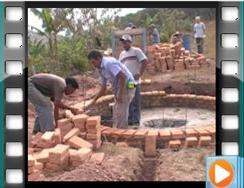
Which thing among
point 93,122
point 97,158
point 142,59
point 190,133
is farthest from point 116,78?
point 190,133

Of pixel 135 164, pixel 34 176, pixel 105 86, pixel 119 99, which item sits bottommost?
pixel 34 176

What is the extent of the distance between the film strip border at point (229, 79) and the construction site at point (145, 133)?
111 millimetres

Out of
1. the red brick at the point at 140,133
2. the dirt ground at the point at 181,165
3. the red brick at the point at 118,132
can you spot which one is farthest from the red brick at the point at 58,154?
the dirt ground at the point at 181,165

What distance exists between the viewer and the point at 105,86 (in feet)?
18.5

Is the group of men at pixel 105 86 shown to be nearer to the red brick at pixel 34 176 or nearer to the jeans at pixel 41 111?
the jeans at pixel 41 111

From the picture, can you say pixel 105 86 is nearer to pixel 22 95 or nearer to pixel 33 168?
pixel 22 95

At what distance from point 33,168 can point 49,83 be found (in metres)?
0.84

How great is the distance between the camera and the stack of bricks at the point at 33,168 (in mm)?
5535

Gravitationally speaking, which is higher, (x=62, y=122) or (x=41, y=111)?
(x=41, y=111)

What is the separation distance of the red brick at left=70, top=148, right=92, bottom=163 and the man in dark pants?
35cm

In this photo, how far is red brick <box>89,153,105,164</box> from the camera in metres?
5.59

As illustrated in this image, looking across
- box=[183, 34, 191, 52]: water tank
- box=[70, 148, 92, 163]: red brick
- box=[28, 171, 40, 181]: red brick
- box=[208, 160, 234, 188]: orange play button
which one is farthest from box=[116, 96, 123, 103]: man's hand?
box=[208, 160, 234, 188]: orange play button

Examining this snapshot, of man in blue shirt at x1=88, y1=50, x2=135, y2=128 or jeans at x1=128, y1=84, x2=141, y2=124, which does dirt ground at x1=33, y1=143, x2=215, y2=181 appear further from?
man in blue shirt at x1=88, y1=50, x2=135, y2=128

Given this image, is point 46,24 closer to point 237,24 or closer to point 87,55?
point 87,55
